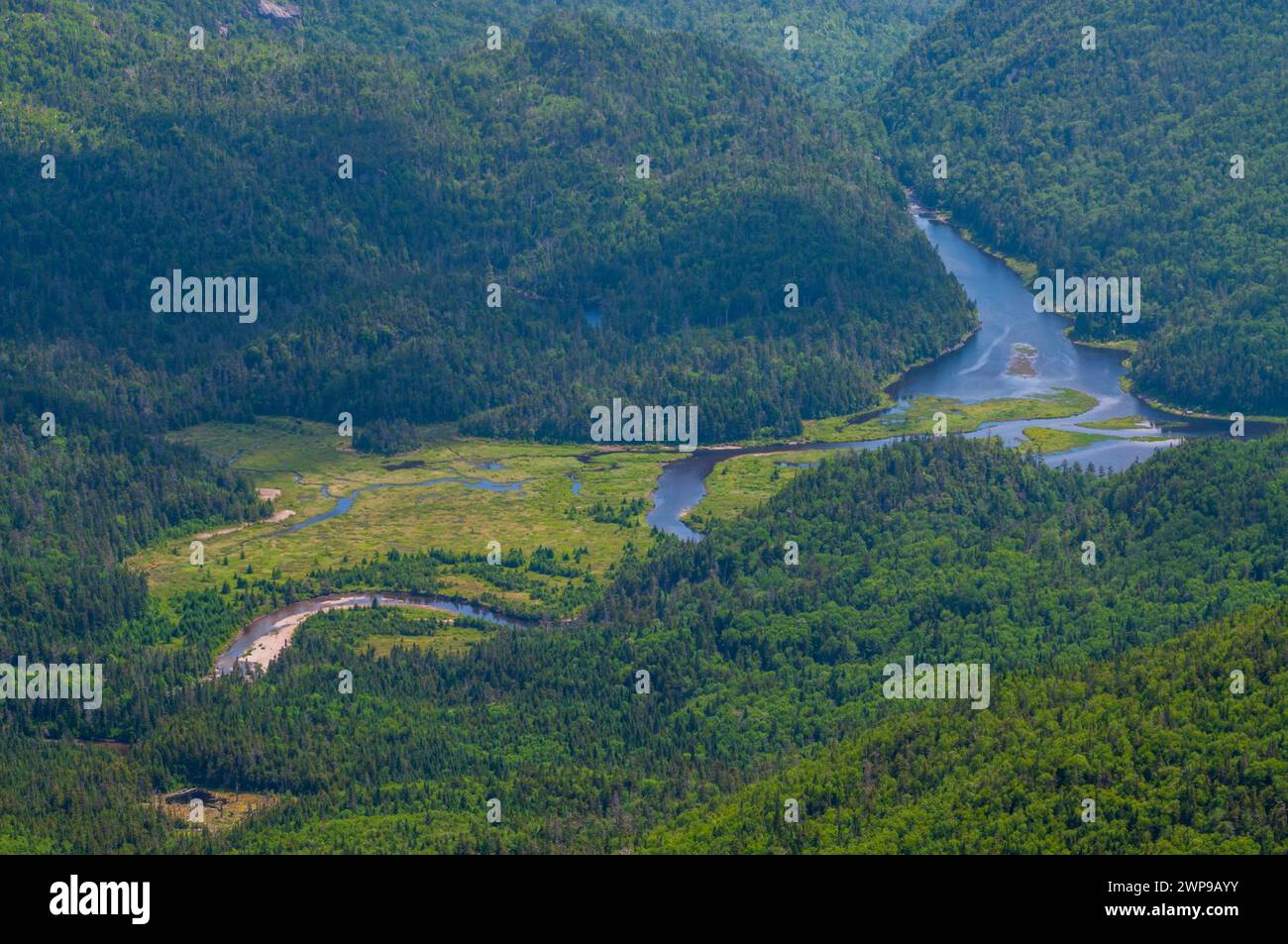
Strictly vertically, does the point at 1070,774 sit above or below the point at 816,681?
below

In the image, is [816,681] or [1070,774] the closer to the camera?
[1070,774]

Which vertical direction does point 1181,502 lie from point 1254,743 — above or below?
above

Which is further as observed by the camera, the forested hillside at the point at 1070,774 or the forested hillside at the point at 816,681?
the forested hillside at the point at 816,681

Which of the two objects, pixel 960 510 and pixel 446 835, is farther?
pixel 960 510

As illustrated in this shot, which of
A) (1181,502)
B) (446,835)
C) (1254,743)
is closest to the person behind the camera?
(1254,743)

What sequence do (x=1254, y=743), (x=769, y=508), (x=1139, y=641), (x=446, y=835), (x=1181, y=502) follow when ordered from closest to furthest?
(x=1254, y=743) → (x=446, y=835) → (x=1139, y=641) → (x=1181, y=502) → (x=769, y=508)

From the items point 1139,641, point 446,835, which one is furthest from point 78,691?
point 1139,641

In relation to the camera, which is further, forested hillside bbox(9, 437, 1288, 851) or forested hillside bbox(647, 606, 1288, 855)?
forested hillside bbox(9, 437, 1288, 851)

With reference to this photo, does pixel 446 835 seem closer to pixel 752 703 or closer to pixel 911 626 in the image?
pixel 752 703
